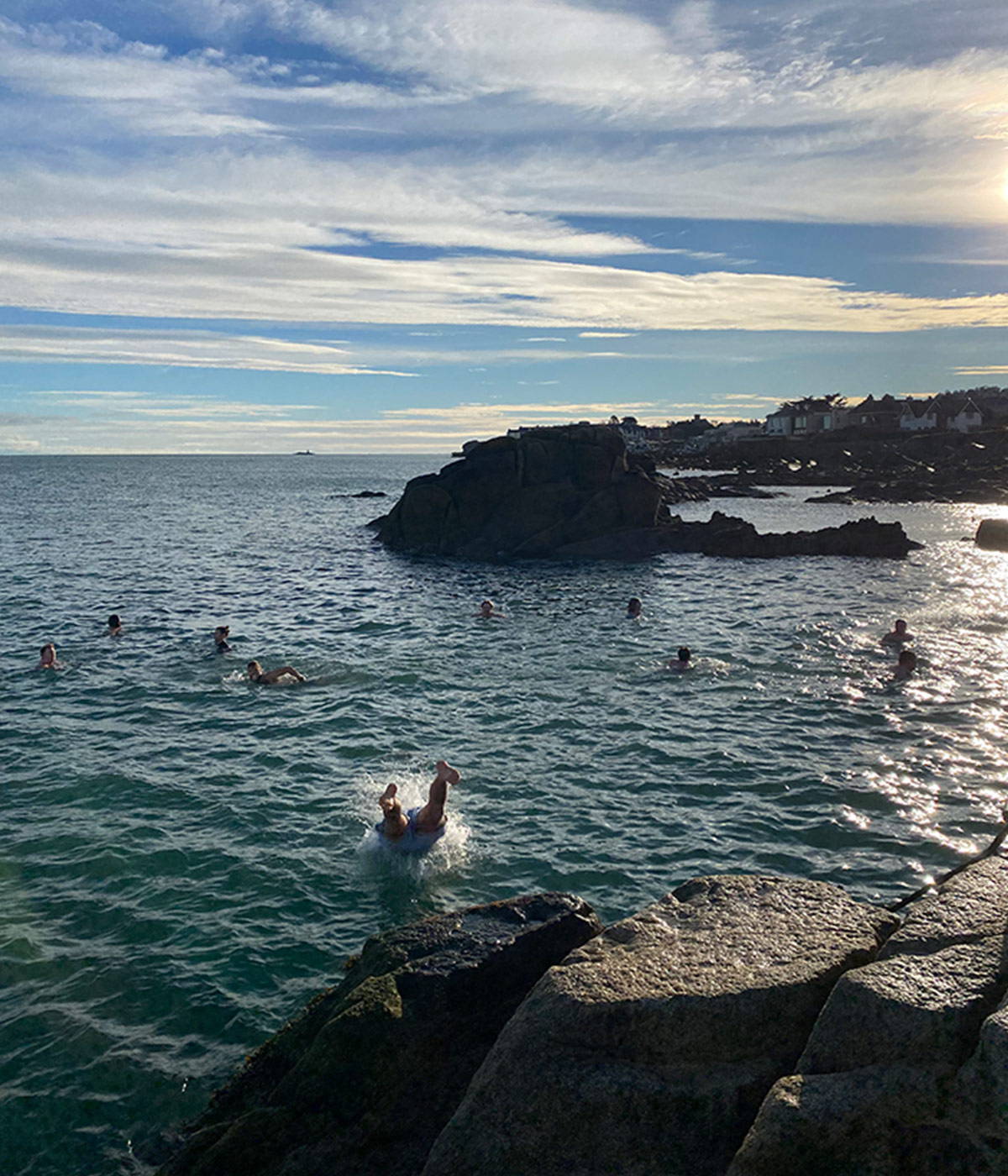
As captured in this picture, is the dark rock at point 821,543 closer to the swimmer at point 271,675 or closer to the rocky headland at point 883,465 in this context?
the swimmer at point 271,675

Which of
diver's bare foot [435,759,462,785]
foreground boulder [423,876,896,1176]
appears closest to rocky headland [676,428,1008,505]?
diver's bare foot [435,759,462,785]

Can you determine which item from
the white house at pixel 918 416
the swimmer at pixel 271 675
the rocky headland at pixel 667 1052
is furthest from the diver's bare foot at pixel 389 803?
the white house at pixel 918 416

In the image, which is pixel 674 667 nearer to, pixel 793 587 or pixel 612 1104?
pixel 793 587

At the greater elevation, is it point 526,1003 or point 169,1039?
point 526,1003

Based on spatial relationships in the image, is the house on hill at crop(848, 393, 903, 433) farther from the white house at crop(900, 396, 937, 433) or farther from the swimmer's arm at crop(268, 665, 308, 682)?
the swimmer's arm at crop(268, 665, 308, 682)

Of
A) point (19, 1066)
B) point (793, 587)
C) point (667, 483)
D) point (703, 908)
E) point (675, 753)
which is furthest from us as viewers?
point (667, 483)

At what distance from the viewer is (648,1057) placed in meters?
5.48

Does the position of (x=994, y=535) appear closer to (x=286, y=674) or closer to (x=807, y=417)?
(x=286, y=674)

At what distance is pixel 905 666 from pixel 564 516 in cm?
3009

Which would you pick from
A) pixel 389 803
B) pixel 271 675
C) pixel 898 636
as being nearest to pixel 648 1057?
pixel 389 803

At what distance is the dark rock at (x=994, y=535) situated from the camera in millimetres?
47656

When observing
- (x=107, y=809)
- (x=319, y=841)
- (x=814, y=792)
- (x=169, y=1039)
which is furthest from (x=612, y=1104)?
(x=107, y=809)

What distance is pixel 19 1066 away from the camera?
28.3ft

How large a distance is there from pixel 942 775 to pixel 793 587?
21.5 m
